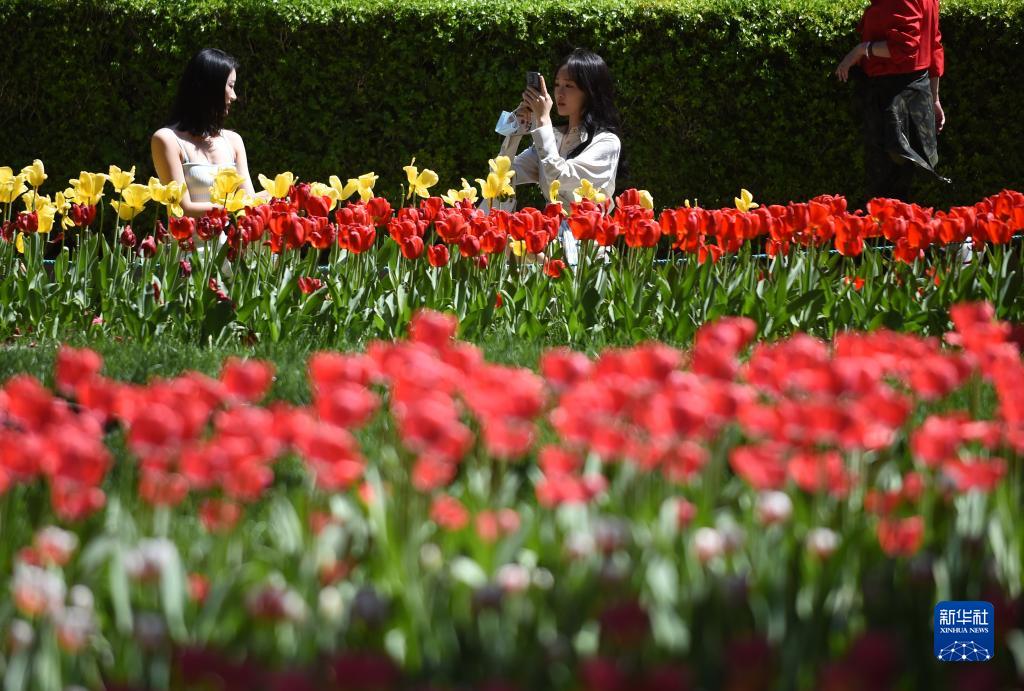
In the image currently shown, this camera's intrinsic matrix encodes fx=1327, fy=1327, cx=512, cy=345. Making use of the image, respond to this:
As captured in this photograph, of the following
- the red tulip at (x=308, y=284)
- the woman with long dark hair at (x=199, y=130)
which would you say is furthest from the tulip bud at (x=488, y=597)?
the woman with long dark hair at (x=199, y=130)

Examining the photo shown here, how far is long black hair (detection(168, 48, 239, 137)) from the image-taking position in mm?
5801

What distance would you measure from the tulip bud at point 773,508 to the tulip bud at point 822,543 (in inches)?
1.8

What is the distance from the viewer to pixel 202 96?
230 inches

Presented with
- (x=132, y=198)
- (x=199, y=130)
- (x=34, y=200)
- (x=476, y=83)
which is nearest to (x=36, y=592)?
(x=132, y=198)

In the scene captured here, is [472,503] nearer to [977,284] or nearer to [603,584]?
[603,584]

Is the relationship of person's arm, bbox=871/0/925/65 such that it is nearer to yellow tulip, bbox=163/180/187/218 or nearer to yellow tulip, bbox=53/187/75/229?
yellow tulip, bbox=163/180/187/218

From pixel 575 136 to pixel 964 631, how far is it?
4342mm

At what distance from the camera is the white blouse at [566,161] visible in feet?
18.2

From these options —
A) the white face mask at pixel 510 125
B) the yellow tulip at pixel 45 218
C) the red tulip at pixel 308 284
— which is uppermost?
the white face mask at pixel 510 125

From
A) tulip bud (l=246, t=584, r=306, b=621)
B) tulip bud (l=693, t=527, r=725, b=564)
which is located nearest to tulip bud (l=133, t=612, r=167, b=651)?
tulip bud (l=246, t=584, r=306, b=621)

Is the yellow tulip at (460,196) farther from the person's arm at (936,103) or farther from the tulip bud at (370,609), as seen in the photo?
the person's arm at (936,103)

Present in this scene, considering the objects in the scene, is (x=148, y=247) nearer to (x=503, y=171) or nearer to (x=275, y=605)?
(x=503, y=171)

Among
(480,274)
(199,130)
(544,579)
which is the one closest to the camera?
(544,579)

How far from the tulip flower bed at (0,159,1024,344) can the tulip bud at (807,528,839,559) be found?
2381 mm
